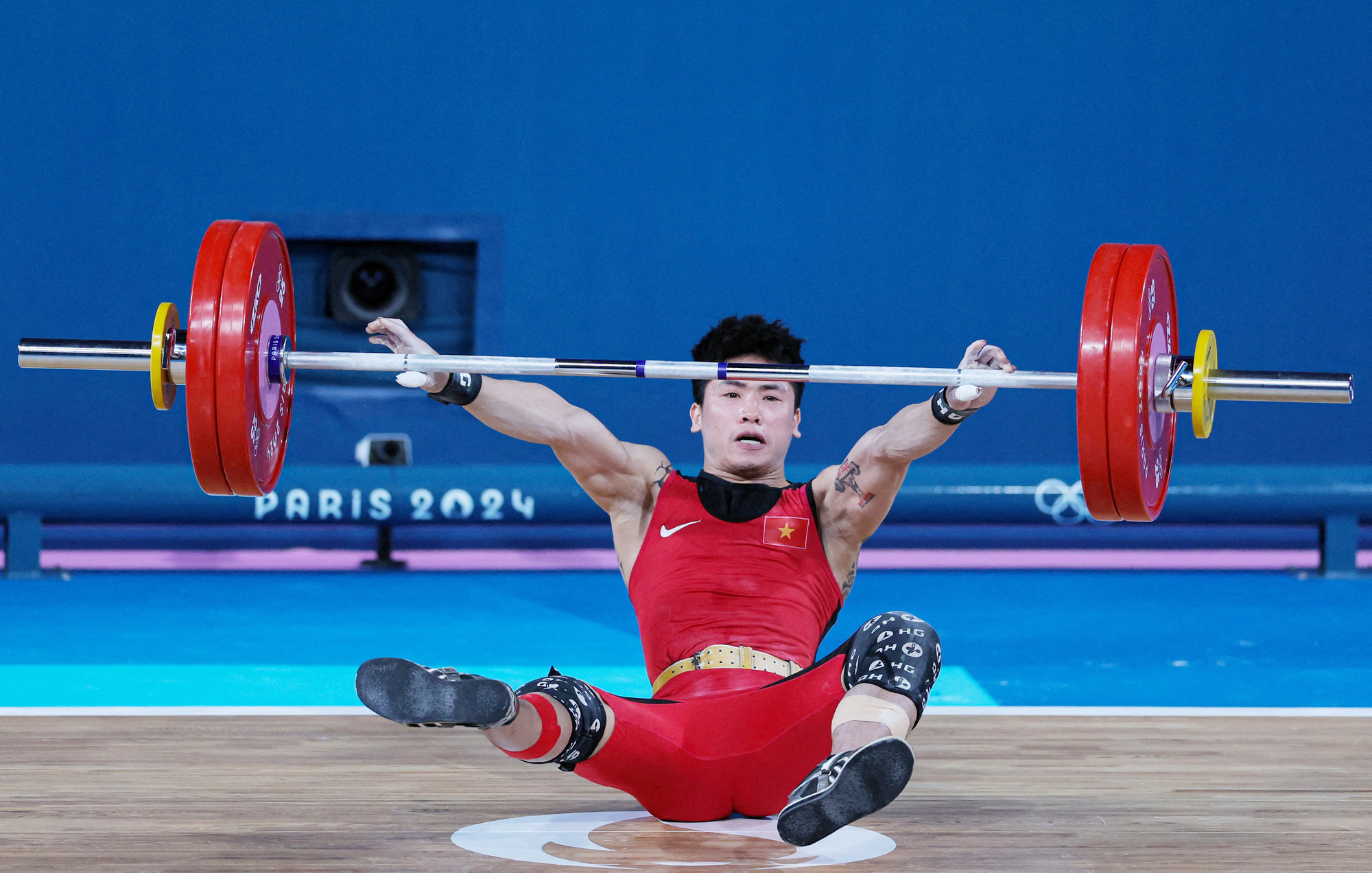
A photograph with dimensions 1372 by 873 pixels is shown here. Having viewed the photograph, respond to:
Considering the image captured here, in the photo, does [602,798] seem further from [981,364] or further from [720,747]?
[981,364]

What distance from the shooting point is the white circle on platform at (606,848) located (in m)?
2.12

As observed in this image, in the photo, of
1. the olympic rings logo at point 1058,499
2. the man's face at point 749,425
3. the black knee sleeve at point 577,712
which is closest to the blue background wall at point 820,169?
the olympic rings logo at point 1058,499

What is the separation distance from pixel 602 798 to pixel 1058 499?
3.55 m

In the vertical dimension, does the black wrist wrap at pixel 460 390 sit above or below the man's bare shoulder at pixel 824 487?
above

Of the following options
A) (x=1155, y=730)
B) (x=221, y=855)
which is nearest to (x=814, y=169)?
(x=1155, y=730)

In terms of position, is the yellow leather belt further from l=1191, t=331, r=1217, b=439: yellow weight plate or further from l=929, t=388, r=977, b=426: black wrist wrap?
l=1191, t=331, r=1217, b=439: yellow weight plate

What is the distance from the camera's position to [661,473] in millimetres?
2750

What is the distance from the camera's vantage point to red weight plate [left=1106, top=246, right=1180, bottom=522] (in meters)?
2.10

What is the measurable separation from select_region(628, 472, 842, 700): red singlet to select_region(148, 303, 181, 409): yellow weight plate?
0.93 metres

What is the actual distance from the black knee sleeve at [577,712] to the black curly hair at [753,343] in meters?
0.79

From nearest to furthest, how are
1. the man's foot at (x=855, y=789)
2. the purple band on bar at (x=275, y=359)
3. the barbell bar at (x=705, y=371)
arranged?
the man's foot at (x=855, y=789) < the barbell bar at (x=705, y=371) < the purple band on bar at (x=275, y=359)

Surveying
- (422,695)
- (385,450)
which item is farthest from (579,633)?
(422,695)

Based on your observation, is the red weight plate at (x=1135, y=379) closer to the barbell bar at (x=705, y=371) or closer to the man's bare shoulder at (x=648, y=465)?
the barbell bar at (x=705, y=371)

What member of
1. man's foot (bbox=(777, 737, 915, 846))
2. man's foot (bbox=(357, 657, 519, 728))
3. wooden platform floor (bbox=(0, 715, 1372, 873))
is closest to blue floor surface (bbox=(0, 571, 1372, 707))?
wooden platform floor (bbox=(0, 715, 1372, 873))
